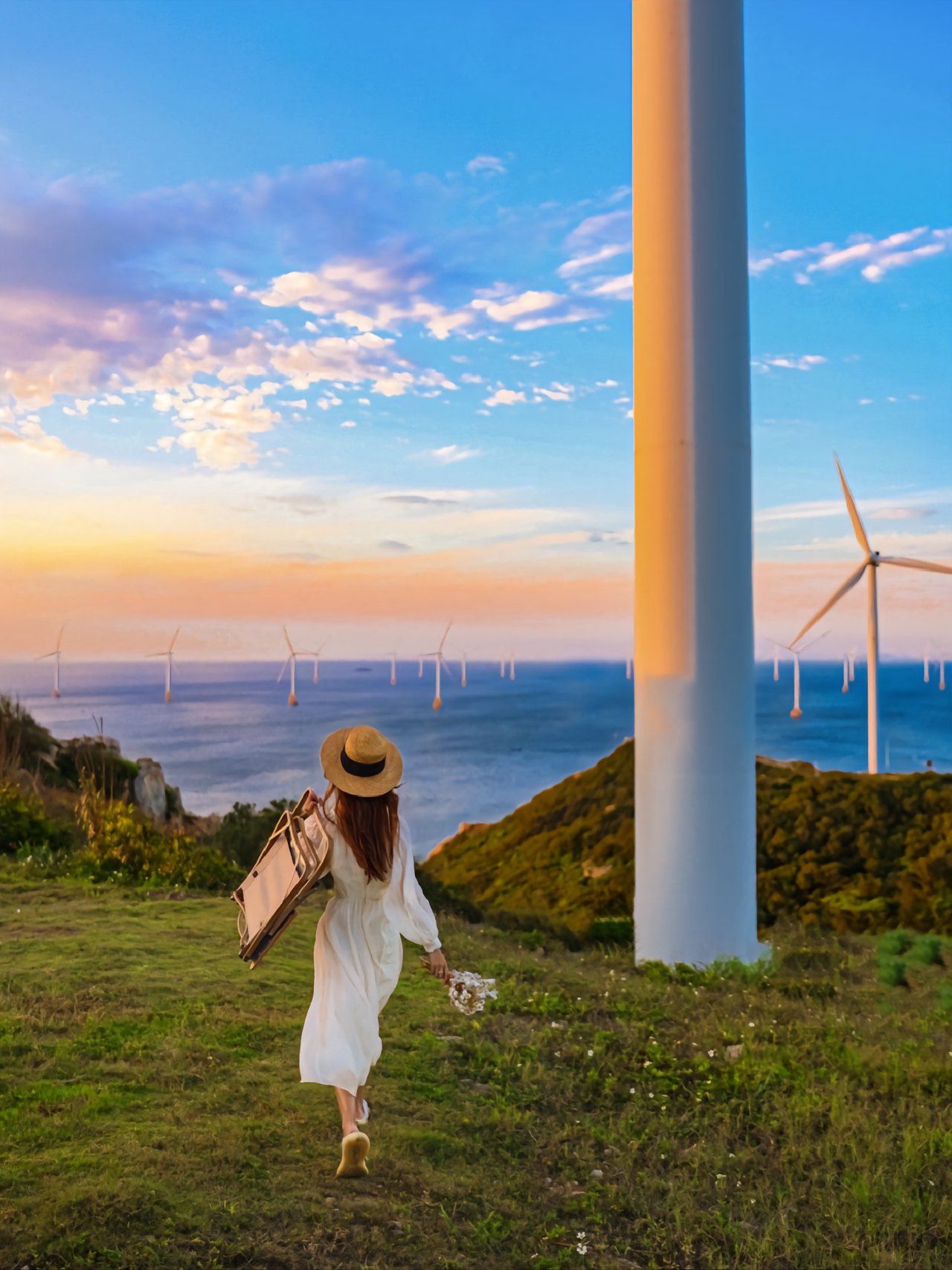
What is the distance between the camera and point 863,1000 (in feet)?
24.3

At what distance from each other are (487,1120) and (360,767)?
1.93m

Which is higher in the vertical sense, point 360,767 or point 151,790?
point 360,767

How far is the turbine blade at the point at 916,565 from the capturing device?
12305 millimetres

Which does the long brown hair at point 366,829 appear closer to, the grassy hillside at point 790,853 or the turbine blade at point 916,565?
the grassy hillside at point 790,853

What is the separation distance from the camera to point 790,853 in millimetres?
10148

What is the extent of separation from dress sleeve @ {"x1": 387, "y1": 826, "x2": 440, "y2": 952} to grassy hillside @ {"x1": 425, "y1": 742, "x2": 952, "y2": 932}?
205 inches

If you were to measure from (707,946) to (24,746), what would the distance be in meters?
10.0

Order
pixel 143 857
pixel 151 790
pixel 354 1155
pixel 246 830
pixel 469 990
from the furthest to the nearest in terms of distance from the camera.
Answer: pixel 151 790 < pixel 246 830 < pixel 143 857 < pixel 469 990 < pixel 354 1155

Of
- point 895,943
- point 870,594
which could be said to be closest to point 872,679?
point 870,594

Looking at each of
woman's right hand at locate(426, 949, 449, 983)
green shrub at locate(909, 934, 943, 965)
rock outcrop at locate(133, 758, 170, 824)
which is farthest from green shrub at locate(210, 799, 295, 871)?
woman's right hand at locate(426, 949, 449, 983)

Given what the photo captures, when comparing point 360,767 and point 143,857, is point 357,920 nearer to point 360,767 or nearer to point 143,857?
point 360,767

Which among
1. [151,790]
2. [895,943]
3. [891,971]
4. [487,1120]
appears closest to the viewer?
[487,1120]

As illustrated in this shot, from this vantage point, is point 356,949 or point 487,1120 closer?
point 356,949

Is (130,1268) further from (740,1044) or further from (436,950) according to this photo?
(740,1044)
